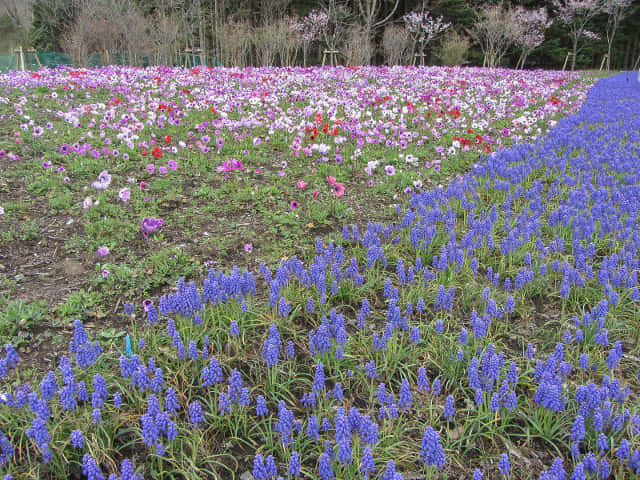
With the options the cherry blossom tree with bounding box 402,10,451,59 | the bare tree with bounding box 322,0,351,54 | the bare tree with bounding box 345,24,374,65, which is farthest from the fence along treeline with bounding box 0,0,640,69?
the cherry blossom tree with bounding box 402,10,451,59

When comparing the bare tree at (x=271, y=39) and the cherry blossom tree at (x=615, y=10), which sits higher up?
the cherry blossom tree at (x=615, y=10)

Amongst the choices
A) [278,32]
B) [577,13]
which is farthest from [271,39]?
[577,13]

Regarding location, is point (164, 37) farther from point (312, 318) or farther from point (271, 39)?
point (312, 318)

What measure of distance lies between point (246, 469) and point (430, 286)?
192 cm

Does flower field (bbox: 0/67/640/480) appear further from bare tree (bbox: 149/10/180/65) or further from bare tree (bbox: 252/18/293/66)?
bare tree (bbox: 252/18/293/66)

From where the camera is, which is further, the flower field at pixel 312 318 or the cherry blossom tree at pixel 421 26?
the cherry blossom tree at pixel 421 26

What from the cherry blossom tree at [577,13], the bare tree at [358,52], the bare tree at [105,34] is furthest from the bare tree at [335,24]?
the cherry blossom tree at [577,13]

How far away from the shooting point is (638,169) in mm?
5879

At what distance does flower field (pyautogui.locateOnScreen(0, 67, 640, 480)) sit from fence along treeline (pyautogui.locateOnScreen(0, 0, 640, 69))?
1682 centimetres

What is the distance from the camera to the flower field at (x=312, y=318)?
2.08 meters

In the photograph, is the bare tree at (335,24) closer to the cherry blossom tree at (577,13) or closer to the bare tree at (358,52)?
the bare tree at (358,52)

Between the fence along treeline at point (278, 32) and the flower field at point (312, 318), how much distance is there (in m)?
16.8

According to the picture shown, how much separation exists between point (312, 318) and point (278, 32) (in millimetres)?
20435

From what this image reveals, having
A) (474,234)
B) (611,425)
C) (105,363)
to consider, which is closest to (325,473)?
(611,425)
